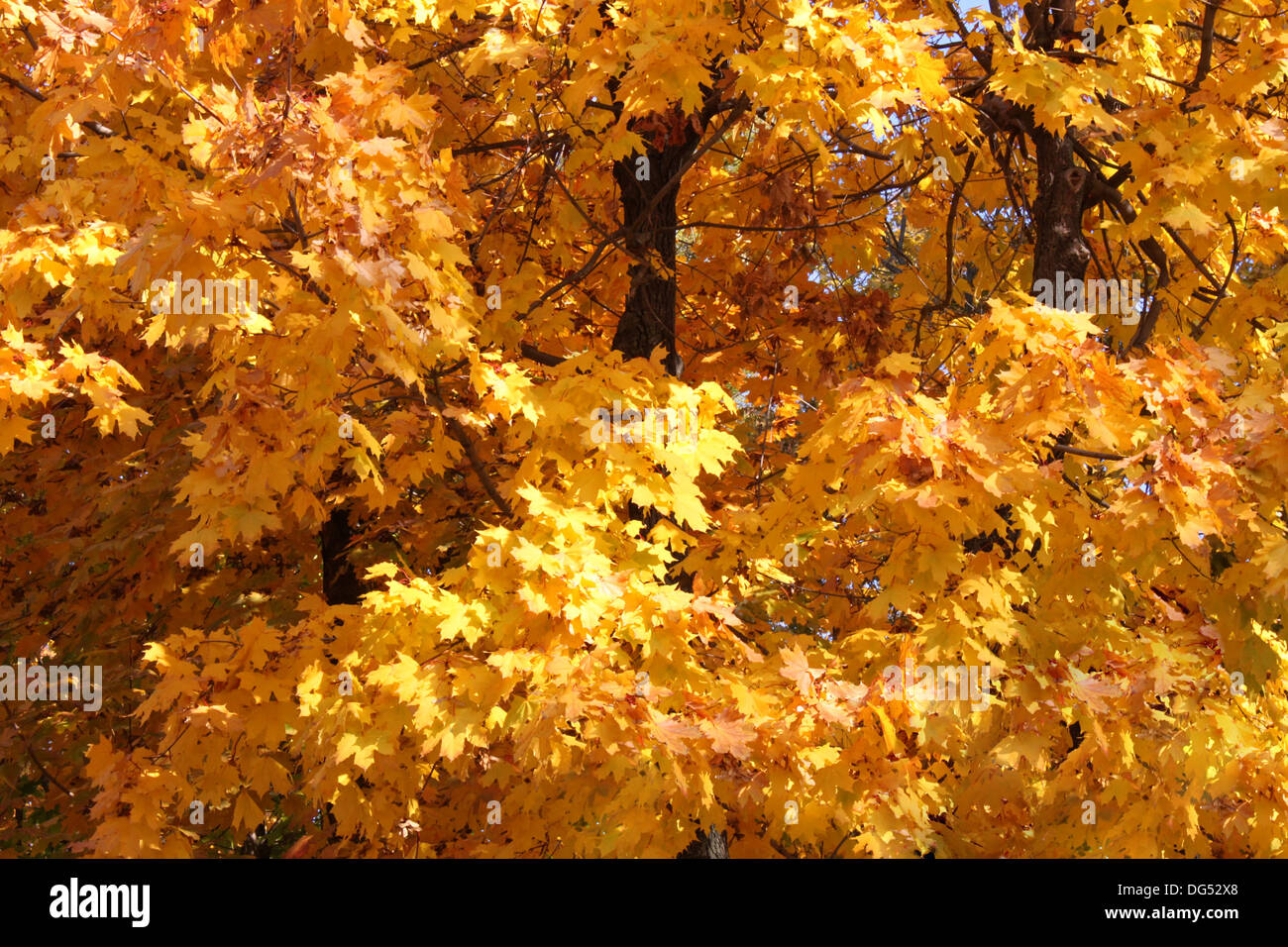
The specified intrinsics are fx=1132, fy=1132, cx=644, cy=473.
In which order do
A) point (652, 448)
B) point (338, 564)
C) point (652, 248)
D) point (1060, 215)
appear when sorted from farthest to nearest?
point (338, 564)
point (652, 248)
point (1060, 215)
point (652, 448)

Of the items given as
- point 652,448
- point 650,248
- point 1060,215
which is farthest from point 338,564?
point 1060,215

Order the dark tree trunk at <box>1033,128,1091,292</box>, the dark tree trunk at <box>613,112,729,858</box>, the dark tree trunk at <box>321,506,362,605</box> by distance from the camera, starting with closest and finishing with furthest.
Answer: the dark tree trunk at <box>1033,128,1091,292</box>, the dark tree trunk at <box>613,112,729,858</box>, the dark tree trunk at <box>321,506,362,605</box>

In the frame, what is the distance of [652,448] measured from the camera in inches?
204

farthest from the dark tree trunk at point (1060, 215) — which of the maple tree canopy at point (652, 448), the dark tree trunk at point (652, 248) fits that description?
the dark tree trunk at point (652, 248)

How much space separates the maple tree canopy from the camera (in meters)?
4.41

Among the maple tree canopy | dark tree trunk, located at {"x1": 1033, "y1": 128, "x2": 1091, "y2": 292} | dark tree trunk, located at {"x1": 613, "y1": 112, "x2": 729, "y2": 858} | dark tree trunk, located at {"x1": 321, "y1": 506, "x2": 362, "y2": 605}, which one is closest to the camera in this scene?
the maple tree canopy

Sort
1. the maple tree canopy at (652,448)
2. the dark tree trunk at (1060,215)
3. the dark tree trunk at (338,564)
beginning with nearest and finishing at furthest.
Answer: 1. the maple tree canopy at (652,448)
2. the dark tree trunk at (1060,215)
3. the dark tree trunk at (338,564)

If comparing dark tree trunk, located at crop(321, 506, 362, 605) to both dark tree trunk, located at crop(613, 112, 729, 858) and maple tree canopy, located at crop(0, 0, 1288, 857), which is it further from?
dark tree trunk, located at crop(613, 112, 729, 858)

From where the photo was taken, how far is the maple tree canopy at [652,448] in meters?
4.41

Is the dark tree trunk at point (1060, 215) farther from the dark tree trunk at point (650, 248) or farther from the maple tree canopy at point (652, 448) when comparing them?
the dark tree trunk at point (650, 248)

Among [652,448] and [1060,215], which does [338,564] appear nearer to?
[652,448]

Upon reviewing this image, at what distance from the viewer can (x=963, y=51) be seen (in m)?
7.26

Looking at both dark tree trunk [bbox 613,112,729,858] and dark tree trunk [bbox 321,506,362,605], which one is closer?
dark tree trunk [bbox 613,112,729,858]

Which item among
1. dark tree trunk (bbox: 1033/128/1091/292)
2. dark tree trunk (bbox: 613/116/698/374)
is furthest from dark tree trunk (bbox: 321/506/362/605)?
dark tree trunk (bbox: 1033/128/1091/292)
